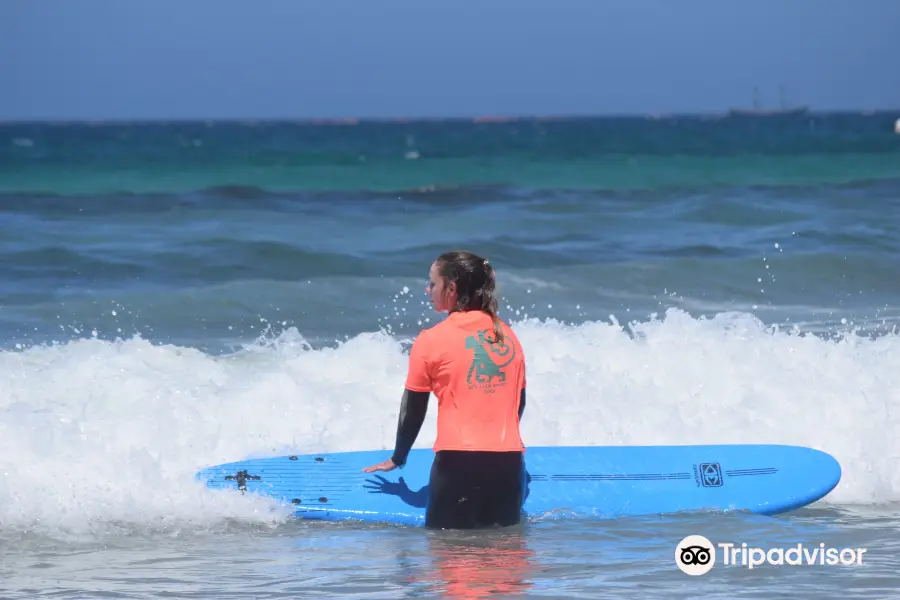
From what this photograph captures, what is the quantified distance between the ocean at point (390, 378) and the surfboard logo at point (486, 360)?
0.80 m

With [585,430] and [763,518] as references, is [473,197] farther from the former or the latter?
[763,518]

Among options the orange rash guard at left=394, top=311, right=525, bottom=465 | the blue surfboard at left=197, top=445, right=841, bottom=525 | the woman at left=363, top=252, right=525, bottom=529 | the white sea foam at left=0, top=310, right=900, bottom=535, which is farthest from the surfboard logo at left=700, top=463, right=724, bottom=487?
the orange rash guard at left=394, top=311, right=525, bottom=465

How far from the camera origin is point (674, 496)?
619cm

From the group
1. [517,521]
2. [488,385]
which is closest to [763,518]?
[517,521]

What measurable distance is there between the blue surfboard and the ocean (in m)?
0.11

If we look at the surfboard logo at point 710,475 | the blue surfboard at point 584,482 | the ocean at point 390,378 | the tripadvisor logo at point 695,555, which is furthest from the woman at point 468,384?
the surfboard logo at point 710,475

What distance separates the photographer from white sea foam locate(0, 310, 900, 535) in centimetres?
625

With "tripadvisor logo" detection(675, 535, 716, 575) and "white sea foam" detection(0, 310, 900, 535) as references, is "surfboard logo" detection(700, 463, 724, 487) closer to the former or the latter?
"tripadvisor logo" detection(675, 535, 716, 575)

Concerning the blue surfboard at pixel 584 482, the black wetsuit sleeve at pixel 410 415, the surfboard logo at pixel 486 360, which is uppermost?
the surfboard logo at pixel 486 360

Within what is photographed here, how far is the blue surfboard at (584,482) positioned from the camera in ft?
19.8

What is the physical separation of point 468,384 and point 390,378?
3.36 meters

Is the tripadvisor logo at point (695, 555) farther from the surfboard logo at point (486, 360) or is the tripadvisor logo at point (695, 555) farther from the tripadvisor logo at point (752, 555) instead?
the surfboard logo at point (486, 360)

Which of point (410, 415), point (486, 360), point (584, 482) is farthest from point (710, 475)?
point (410, 415)

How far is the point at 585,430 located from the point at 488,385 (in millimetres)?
2489
